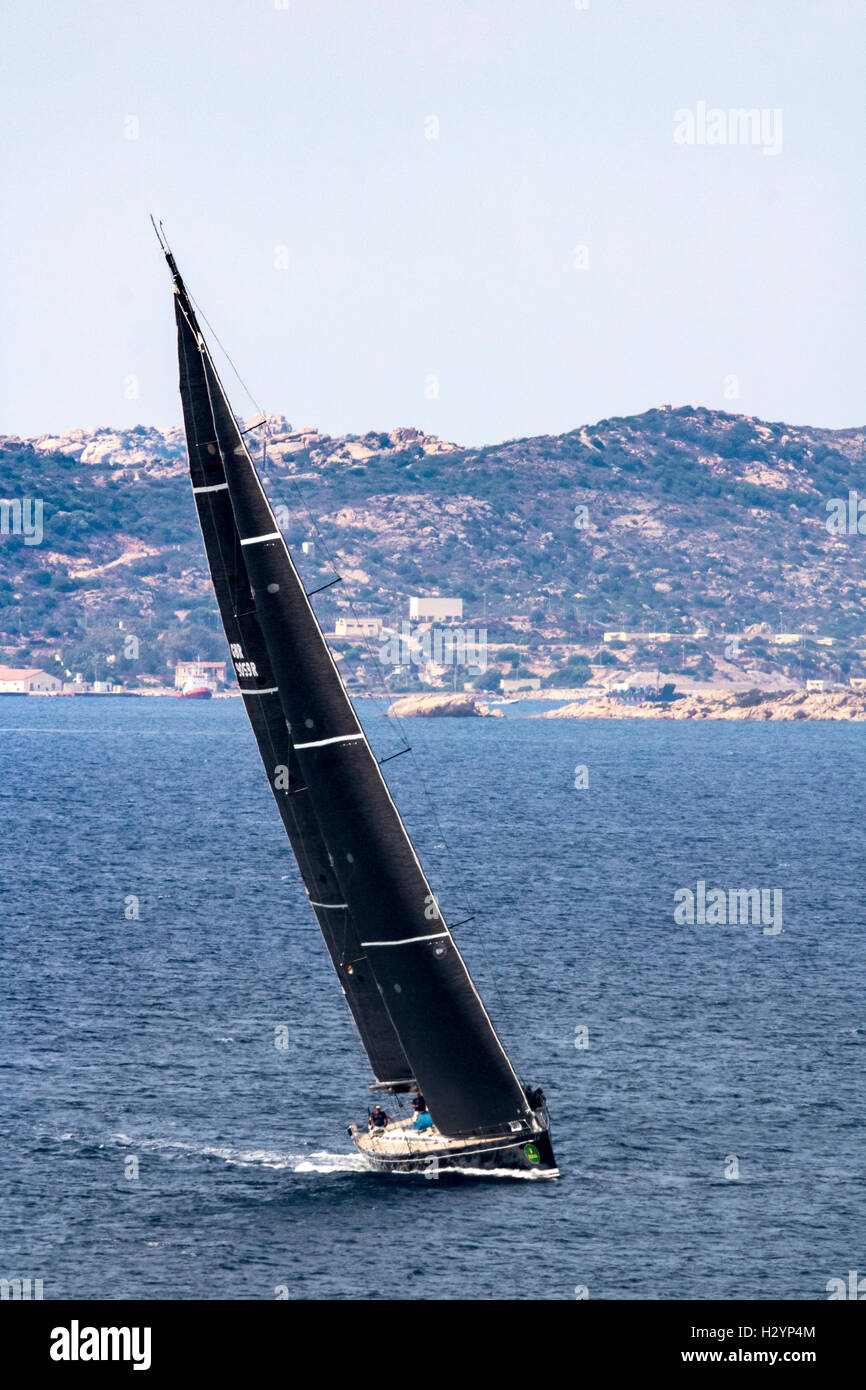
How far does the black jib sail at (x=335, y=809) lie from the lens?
130 ft

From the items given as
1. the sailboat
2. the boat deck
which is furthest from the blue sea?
the sailboat

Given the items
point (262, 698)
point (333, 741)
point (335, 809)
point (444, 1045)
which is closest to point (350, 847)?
point (335, 809)

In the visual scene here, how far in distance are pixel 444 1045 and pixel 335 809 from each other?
20.2ft

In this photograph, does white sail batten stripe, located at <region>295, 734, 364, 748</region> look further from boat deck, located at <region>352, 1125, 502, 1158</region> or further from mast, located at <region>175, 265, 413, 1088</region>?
boat deck, located at <region>352, 1125, 502, 1158</region>

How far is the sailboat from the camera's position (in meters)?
39.7

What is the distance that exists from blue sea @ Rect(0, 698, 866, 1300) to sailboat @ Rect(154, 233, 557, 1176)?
1.82 meters

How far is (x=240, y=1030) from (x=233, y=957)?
1524 centimetres

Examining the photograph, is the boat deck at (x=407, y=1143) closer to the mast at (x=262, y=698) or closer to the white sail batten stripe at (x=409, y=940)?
the mast at (x=262, y=698)

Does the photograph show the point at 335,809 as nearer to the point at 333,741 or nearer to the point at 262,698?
the point at 333,741

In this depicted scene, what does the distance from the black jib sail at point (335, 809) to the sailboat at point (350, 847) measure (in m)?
0.03

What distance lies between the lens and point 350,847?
136 feet

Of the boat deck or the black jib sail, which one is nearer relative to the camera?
the black jib sail

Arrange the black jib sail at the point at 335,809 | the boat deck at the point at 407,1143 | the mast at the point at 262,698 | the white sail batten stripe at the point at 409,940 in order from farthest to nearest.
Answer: the boat deck at the point at 407,1143 → the white sail batten stripe at the point at 409,940 → the black jib sail at the point at 335,809 → the mast at the point at 262,698

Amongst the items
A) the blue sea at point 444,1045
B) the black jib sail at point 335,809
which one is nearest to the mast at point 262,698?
the black jib sail at point 335,809
